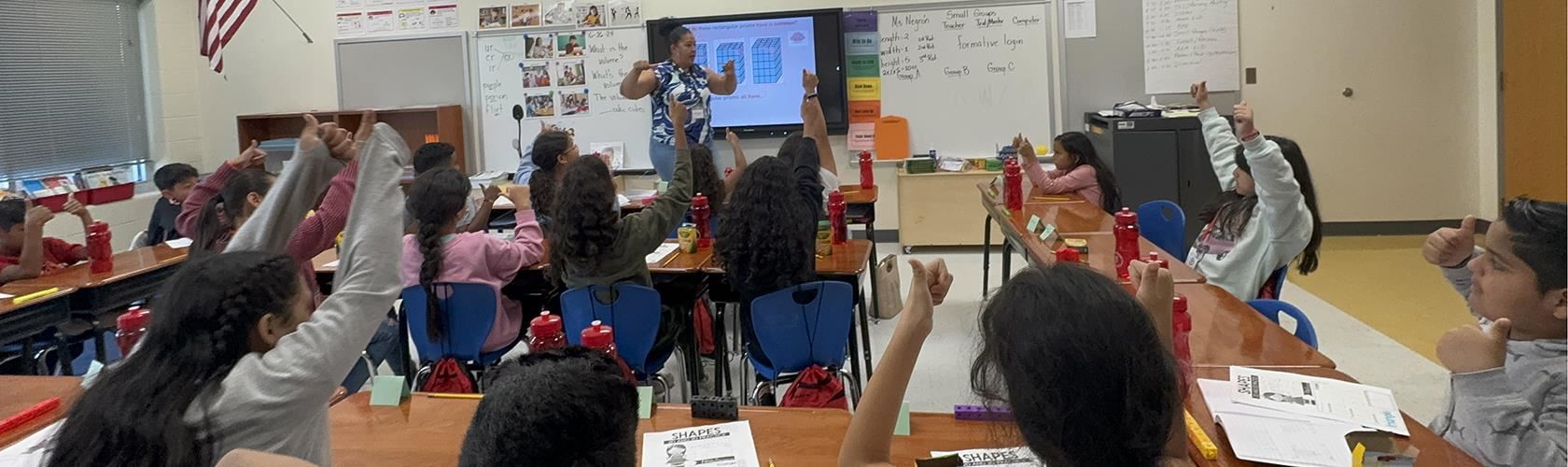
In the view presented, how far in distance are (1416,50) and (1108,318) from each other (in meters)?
6.86

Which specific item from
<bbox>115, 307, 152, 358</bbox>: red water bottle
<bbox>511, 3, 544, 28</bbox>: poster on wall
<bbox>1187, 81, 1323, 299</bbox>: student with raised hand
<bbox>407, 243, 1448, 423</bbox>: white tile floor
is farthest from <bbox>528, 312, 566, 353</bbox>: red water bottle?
<bbox>511, 3, 544, 28</bbox>: poster on wall

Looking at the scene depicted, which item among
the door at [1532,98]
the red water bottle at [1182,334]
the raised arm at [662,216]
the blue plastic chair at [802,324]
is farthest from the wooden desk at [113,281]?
the door at [1532,98]

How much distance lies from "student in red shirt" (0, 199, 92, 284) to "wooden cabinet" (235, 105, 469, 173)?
3.23 meters

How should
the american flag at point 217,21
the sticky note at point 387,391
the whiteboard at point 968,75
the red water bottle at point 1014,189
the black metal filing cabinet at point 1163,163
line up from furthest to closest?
the whiteboard at point 968,75 < the american flag at point 217,21 < the black metal filing cabinet at point 1163,163 < the red water bottle at point 1014,189 < the sticky note at point 387,391

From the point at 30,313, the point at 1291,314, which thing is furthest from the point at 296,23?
the point at 1291,314

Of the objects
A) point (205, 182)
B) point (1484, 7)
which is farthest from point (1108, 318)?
point (1484, 7)

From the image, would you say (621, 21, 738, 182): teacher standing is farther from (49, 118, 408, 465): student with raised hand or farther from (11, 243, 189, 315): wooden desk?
(49, 118, 408, 465): student with raised hand

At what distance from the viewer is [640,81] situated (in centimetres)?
546

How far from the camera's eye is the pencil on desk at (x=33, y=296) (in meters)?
3.20

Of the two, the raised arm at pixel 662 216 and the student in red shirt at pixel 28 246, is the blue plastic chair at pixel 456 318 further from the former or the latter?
the student in red shirt at pixel 28 246

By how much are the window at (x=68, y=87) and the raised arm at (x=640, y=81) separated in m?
3.96

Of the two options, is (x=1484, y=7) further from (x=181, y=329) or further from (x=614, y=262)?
(x=181, y=329)

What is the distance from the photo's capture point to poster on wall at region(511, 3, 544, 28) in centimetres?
730

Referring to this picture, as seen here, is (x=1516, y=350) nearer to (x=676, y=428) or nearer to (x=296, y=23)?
(x=676, y=428)
